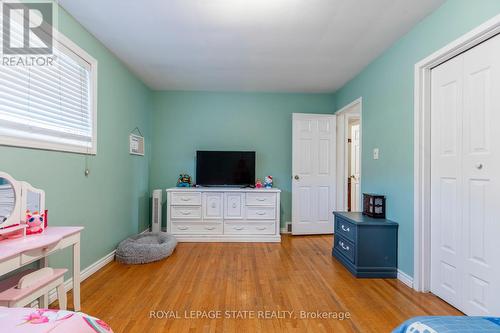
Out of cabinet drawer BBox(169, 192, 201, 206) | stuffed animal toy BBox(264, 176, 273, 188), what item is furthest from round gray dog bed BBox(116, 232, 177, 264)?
stuffed animal toy BBox(264, 176, 273, 188)

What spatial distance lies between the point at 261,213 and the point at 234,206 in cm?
43

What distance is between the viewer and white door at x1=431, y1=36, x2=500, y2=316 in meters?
1.62

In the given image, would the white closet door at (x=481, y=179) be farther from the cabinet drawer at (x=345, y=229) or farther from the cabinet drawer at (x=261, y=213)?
the cabinet drawer at (x=261, y=213)

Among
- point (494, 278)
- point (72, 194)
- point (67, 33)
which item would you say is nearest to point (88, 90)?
point (67, 33)

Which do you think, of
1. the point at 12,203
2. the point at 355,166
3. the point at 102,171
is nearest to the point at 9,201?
the point at 12,203

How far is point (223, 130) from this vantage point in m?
4.21

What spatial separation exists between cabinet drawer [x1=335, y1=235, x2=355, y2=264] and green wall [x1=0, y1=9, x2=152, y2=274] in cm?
272

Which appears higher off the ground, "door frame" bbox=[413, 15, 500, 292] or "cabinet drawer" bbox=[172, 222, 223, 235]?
"door frame" bbox=[413, 15, 500, 292]

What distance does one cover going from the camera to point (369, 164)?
308 cm

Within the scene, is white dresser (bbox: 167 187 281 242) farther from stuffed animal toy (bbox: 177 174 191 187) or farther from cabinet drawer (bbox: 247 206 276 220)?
stuffed animal toy (bbox: 177 174 191 187)

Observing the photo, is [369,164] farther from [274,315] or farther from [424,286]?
[274,315]

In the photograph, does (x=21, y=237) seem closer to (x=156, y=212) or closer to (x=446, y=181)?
(x=156, y=212)

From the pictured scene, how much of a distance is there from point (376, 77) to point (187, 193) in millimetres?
2995

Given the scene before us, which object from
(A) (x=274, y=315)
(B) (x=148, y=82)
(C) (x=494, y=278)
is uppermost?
(B) (x=148, y=82)
